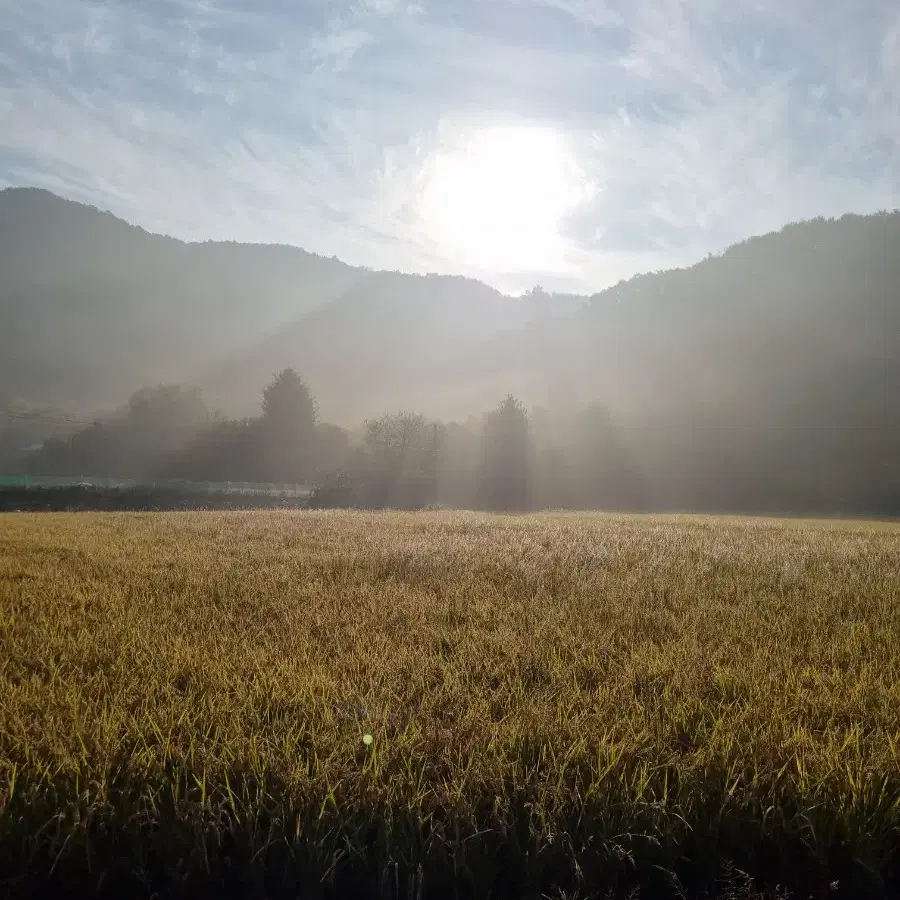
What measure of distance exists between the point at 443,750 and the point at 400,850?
528 mm

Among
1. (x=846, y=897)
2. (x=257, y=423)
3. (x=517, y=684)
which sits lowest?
(x=846, y=897)

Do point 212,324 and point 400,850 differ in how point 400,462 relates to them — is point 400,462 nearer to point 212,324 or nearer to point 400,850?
point 400,850

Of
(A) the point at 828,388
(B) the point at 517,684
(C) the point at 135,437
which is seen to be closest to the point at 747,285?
(A) the point at 828,388

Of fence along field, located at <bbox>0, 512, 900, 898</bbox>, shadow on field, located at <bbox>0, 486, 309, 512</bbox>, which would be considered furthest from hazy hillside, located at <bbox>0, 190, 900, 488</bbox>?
fence along field, located at <bbox>0, 512, 900, 898</bbox>

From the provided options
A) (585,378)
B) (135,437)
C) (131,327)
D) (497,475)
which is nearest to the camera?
(497,475)

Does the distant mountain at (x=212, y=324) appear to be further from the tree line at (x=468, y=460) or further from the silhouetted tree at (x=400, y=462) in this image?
the silhouetted tree at (x=400, y=462)

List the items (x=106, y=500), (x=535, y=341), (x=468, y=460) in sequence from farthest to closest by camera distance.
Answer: (x=535, y=341) → (x=468, y=460) → (x=106, y=500)

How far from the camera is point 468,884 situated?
176cm

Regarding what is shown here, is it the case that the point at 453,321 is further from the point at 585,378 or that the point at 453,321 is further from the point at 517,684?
the point at 517,684

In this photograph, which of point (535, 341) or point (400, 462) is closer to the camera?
point (400, 462)

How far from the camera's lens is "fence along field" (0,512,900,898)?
5.92 feet

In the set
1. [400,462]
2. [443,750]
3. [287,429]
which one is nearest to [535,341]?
[287,429]

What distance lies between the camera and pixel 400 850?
1.78 meters

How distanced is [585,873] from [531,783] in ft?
1.02
